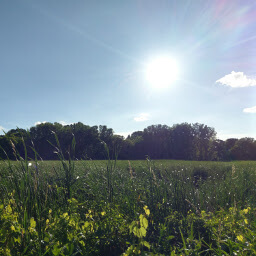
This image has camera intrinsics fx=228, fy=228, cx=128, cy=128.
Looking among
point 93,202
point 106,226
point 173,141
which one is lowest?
point 106,226

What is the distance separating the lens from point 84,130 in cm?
4778

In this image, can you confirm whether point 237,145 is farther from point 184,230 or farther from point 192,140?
point 184,230

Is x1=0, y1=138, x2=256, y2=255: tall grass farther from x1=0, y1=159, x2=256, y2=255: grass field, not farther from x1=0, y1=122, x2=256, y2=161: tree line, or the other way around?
x1=0, y1=122, x2=256, y2=161: tree line

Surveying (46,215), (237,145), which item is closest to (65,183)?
(46,215)

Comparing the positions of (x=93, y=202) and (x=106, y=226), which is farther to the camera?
(x=93, y=202)

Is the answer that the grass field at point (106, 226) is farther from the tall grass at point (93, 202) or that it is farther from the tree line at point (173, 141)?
the tree line at point (173, 141)

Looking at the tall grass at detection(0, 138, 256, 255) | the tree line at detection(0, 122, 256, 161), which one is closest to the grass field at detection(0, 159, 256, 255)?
the tall grass at detection(0, 138, 256, 255)

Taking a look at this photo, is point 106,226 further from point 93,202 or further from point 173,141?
point 173,141

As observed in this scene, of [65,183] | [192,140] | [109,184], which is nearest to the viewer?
[65,183]

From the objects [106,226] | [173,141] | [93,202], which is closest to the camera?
[106,226]

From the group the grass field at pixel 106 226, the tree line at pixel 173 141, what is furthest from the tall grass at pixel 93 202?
the tree line at pixel 173 141

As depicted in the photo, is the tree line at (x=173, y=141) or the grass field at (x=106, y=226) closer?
the grass field at (x=106, y=226)

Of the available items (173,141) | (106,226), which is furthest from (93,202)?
(173,141)

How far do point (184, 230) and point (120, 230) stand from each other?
744mm
